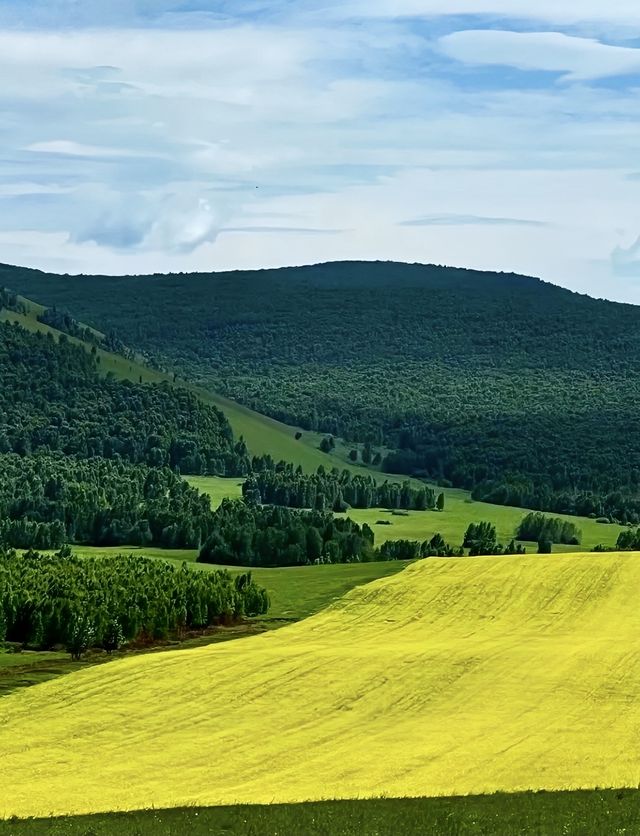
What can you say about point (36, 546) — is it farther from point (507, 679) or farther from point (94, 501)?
point (507, 679)

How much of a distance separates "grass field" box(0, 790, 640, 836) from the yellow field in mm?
2619

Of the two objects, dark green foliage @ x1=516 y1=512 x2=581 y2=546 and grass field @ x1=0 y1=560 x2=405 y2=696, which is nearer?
grass field @ x1=0 y1=560 x2=405 y2=696

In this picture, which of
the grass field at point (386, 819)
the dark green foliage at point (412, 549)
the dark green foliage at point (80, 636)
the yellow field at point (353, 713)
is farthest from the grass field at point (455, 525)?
the grass field at point (386, 819)

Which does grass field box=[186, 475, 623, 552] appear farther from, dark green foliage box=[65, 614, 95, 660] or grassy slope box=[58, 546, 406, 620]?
dark green foliage box=[65, 614, 95, 660]

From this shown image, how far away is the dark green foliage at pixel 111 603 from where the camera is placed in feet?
270

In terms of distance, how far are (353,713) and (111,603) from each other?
27.0 m

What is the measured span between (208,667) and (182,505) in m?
106

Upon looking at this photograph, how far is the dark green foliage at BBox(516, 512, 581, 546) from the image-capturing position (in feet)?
541

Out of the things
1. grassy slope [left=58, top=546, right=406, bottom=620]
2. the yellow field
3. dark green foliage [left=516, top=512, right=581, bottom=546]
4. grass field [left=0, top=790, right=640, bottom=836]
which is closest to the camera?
grass field [left=0, top=790, right=640, bottom=836]

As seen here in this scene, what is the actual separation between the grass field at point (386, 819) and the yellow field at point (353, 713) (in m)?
2.62

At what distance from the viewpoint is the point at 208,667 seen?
72.6 m

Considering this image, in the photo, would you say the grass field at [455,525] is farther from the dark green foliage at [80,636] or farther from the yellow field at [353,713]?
the dark green foliage at [80,636]

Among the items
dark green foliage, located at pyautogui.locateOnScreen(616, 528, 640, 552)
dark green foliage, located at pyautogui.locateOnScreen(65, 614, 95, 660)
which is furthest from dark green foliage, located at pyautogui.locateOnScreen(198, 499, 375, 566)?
dark green foliage, located at pyautogui.locateOnScreen(65, 614, 95, 660)

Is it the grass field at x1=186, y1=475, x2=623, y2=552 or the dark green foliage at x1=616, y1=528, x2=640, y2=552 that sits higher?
the dark green foliage at x1=616, y1=528, x2=640, y2=552
